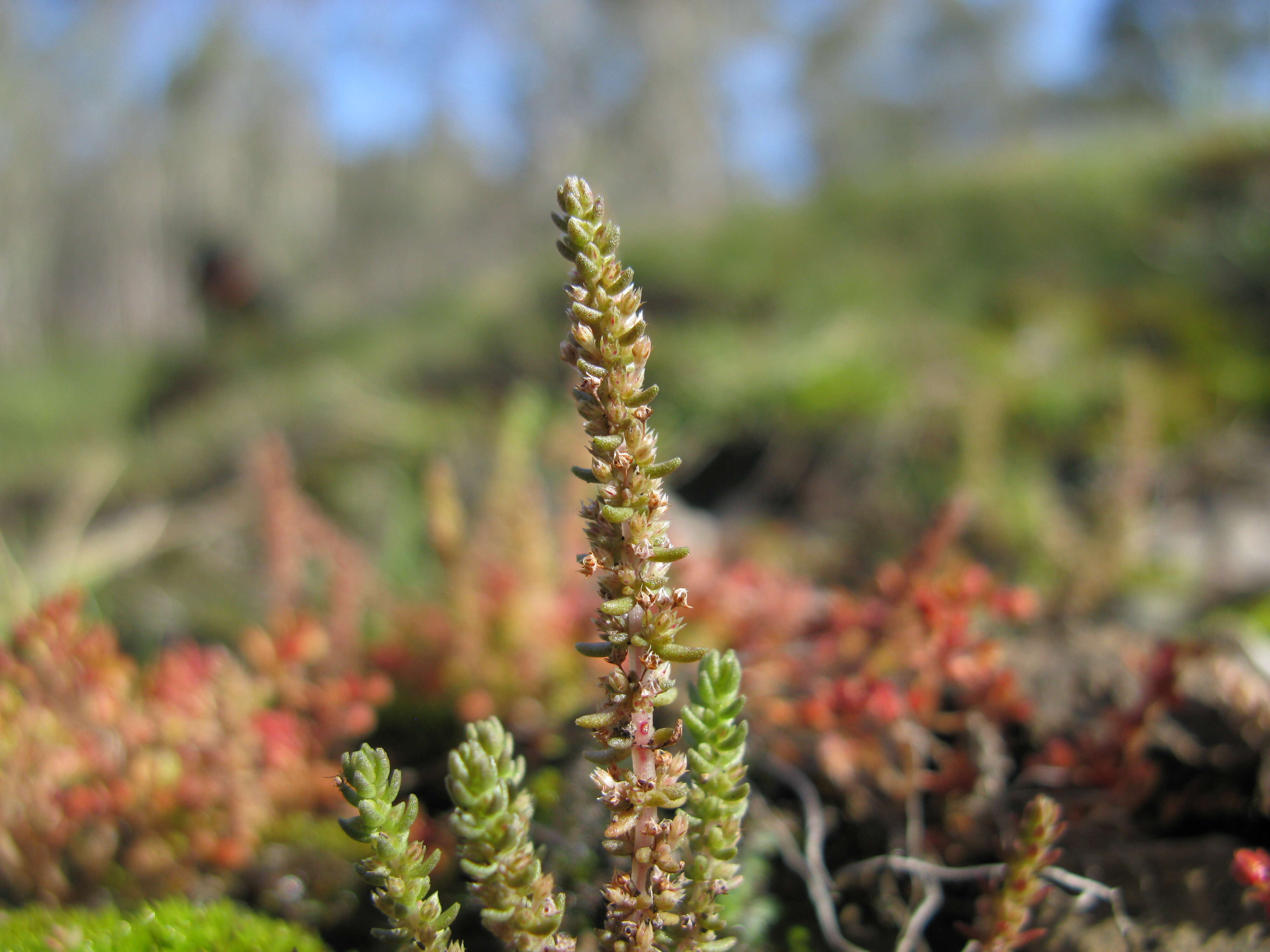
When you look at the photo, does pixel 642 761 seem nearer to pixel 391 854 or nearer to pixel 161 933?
pixel 391 854

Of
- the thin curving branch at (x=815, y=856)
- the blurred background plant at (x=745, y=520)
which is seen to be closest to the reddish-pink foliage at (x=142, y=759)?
the blurred background plant at (x=745, y=520)

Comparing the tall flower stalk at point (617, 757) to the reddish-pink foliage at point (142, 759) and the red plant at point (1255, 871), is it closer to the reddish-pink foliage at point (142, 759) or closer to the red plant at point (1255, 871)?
the red plant at point (1255, 871)

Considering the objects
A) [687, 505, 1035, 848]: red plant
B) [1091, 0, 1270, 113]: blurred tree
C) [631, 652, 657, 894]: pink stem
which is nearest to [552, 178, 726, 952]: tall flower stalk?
[631, 652, 657, 894]: pink stem

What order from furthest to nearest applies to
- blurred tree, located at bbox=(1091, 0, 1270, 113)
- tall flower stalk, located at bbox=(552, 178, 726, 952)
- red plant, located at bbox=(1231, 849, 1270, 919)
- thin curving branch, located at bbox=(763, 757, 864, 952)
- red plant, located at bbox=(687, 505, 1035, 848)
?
1. blurred tree, located at bbox=(1091, 0, 1270, 113)
2. red plant, located at bbox=(687, 505, 1035, 848)
3. thin curving branch, located at bbox=(763, 757, 864, 952)
4. red plant, located at bbox=(1231, 849, 1270, 919)
5. tall flower stalk, located at bbox=(552, 178, 726, 952)

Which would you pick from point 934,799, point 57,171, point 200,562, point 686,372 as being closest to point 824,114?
point 57,171

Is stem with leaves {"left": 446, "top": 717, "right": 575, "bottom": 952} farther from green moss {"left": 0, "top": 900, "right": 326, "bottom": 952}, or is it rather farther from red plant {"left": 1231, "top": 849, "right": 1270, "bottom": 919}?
red plant {"left": 1231, "top": 849, "right": 1270, "bottom": 919}
